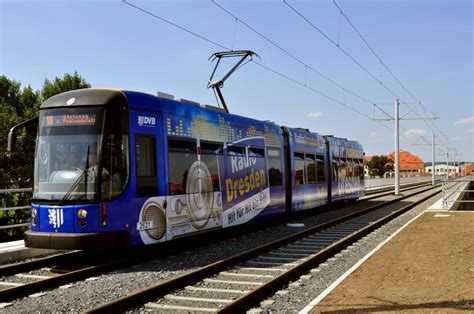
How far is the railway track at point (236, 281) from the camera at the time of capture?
665cm

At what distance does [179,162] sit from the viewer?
35.6 feet

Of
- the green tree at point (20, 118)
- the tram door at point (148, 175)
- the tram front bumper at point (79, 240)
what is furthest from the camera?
the green tree at point (20, 118)

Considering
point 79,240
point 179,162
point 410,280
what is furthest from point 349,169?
point 79,240

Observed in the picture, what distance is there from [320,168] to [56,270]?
1404 centimetres

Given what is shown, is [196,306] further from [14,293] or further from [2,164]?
[2,164]

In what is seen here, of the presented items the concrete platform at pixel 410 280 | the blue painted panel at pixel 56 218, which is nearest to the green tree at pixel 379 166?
the concrete platform at pixel 410 280

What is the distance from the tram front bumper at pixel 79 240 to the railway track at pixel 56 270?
359 mm

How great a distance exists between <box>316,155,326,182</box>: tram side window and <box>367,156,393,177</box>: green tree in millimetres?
118172

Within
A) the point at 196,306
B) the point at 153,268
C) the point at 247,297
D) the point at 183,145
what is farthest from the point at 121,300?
the point at 183,145

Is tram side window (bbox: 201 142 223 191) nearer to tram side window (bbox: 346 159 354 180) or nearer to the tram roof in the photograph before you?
the tram roof

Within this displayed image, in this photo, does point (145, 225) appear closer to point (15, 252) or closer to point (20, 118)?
point (15, 252)

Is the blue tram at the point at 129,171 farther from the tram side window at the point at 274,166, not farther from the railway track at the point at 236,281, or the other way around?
the tram side window at the point at 274,166

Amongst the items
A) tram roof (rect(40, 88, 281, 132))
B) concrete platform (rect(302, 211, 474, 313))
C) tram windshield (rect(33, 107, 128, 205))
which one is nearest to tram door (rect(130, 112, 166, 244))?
tram roof (rect(40, 88, 281, 132))

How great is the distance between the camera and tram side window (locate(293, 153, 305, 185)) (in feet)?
60.5
